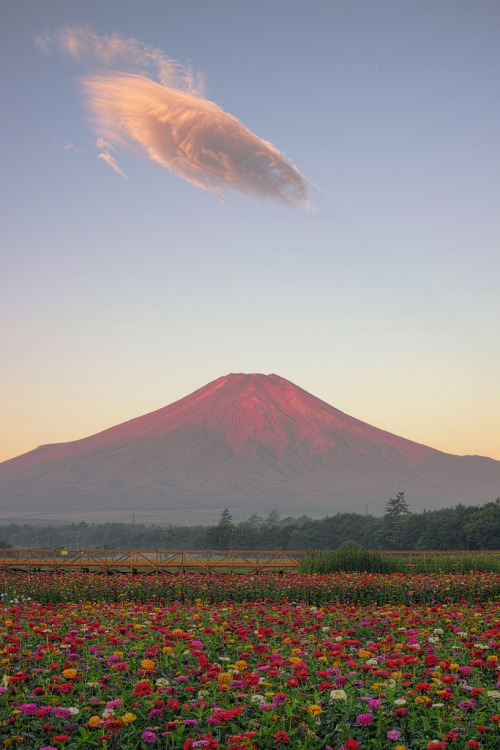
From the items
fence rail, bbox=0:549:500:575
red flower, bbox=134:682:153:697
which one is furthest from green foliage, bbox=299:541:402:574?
red flower, bbox=134:682:153:697

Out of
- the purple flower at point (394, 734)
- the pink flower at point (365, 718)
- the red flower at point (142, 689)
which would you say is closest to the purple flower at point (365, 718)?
the pink flower at point (365, 718)

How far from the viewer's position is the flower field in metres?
6.43

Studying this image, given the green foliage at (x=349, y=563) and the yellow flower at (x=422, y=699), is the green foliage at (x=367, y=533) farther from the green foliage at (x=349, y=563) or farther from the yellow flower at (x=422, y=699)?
the yellow flower at (x=422, y=699)

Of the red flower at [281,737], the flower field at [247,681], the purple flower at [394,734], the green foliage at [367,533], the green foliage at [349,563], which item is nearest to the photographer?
the red flower at [281,737]

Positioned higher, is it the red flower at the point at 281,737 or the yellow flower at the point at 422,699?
the yellow flower at the point at 422,699

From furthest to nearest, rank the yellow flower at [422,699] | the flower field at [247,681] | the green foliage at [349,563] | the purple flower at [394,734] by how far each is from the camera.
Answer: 1. the green foliage at [349,563]
2. the yellow flower at [422,699]
3. the flower field at [247,681]
4. the purple flower at [394,734]

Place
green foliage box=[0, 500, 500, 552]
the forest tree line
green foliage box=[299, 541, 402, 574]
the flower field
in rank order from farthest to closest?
the forest tree line, green foliage box=[0, 500, 500, 552], green foliage box=[299, 541, 402, 574], the flower field

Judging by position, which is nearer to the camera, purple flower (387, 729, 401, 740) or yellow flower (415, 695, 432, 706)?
purple flower (387, 729, 401, 740)

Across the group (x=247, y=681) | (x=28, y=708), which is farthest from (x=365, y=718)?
(x=28, y=708)

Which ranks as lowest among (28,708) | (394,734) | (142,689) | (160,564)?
(160,564)

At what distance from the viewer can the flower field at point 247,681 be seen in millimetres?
6426

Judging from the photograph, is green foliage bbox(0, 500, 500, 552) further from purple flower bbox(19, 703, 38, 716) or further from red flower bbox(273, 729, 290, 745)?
red flower bbox(273, 729, 290, 745)

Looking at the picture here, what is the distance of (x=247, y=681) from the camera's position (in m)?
6.95

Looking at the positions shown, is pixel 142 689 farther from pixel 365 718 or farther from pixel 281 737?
pixel 365 718
